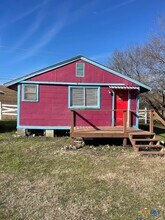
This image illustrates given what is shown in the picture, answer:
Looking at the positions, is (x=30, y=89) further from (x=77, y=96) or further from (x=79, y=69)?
(x=79, y=69)

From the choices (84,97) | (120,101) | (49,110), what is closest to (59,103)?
(49,110)

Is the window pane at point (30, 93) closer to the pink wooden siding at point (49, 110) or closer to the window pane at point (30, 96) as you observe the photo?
the window pane at point (30, 96)

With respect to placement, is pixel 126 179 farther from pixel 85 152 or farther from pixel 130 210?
pixel 85 152

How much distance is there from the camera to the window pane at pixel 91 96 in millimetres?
12266

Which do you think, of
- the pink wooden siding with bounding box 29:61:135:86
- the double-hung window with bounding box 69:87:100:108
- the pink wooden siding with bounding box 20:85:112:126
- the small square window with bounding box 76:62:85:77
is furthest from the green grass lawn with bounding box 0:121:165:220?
the small square window with bounding box 76:62:85:77

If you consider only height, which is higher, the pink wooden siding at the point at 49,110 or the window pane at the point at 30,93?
the window pane at the point at 30,93

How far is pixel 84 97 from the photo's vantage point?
12.2 metres

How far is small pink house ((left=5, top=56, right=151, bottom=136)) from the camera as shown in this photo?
12055 millimetres

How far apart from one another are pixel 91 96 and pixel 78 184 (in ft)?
23.6

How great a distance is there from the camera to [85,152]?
28.3 feet

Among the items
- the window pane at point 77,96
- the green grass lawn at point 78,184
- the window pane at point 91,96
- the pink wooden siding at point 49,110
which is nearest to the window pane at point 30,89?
the pink wooden siding at point 49,110

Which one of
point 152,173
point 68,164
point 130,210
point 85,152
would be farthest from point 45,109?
point 130,210

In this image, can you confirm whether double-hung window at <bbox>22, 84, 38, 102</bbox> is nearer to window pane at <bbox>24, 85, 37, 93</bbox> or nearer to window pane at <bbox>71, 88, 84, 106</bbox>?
window pane at <bbox>24, 85, 37, 93</bbox>

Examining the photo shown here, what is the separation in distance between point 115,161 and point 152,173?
1.39 meters
